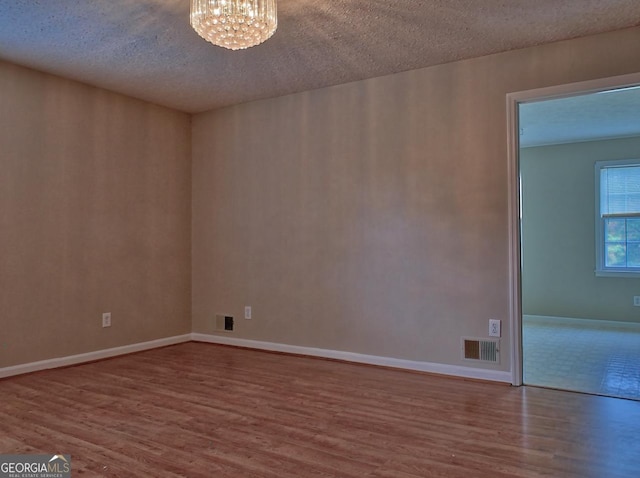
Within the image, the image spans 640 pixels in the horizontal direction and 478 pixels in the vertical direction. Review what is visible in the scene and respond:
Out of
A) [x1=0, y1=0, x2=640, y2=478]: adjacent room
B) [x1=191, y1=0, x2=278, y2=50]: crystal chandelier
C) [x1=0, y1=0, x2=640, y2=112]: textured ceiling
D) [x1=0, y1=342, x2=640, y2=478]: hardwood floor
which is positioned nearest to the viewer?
[x1=0, y1=342, x2=640, y2=478]: hardwood floor

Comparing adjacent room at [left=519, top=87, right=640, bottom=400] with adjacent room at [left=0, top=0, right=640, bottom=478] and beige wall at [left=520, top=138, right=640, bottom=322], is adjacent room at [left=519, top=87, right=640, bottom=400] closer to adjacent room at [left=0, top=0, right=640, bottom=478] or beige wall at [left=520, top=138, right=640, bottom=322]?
beige wall at [left=520, top=138, right=640, bottom=322]

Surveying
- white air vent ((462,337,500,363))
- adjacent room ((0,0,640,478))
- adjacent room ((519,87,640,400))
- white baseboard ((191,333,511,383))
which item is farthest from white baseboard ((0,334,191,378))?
adjacent room ((519,87,640,400))

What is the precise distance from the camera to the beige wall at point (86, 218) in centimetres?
359

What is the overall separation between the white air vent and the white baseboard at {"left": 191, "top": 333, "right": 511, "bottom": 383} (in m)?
0.08

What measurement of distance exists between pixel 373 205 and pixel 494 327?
133 centimetres

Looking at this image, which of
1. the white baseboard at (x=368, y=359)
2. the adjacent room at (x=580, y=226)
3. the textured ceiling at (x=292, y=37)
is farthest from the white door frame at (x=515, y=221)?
the adjacent room at (x=580, y=226)

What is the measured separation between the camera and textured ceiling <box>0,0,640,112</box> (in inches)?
108

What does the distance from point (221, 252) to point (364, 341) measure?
178cm

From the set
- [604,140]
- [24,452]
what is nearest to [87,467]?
[24,452]

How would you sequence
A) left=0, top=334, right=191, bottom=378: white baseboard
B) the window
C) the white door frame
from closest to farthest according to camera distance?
the white door frame, left=0, top=334, right=191, bottom=378: white baseboard, the window

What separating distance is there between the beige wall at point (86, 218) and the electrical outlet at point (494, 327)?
9.98ft

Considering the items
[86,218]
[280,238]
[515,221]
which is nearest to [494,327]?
[515,221]

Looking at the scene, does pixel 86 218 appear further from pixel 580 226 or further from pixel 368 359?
pixel 580 226

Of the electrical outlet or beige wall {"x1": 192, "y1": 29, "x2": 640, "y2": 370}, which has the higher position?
beige wall {"x1": 192, "y1": 29, "x2": 640, "y2": 370}
